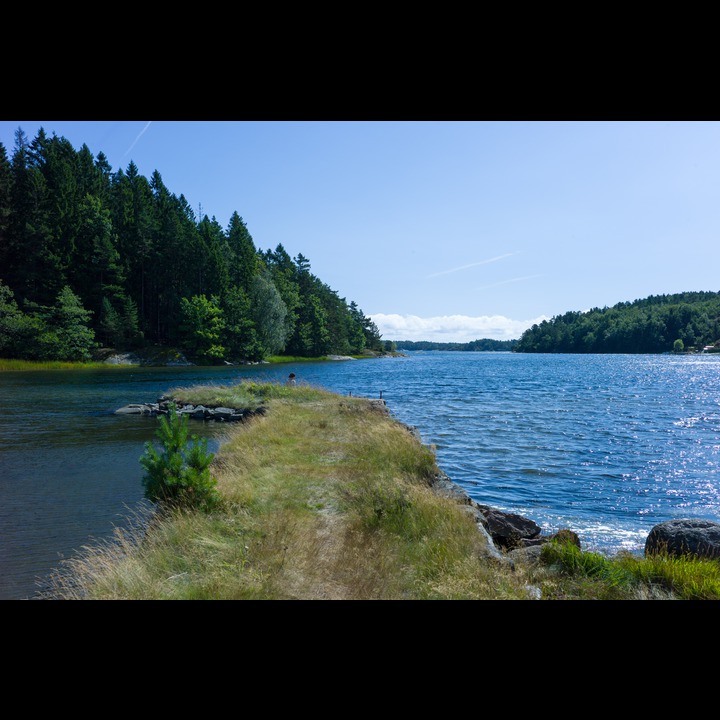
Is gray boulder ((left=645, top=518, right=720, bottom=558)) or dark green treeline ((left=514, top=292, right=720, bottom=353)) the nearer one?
gray boulder ((left=645, top=518, right=720, bottom=558))

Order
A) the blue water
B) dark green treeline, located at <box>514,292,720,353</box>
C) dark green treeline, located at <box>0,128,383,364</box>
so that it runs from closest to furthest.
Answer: the blue water < dark green treeline, located at <box>0,128,383,364</box> < dark green treeline, located at <box>514,292,720,353</box>

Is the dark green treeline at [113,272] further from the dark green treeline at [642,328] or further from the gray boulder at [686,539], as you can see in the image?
the dark green treeline at [642,328]

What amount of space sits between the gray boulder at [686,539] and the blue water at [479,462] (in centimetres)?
109

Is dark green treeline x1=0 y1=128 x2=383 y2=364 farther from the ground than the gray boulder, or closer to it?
farther from the ground

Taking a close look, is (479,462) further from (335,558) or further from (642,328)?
(642,328)

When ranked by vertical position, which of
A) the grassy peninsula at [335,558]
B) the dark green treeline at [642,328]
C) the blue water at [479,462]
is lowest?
the blue water at [479,462]

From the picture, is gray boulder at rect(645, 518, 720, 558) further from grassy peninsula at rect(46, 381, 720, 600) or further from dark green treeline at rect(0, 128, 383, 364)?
dark green treeline at rect(0, 128, 383, 364)

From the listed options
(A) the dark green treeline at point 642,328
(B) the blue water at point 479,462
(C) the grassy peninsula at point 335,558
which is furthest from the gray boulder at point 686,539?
(A) the dark green treeline at point 642,328

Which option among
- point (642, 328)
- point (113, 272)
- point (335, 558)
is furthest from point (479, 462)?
point (642, 328)

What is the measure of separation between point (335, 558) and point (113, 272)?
6845cm

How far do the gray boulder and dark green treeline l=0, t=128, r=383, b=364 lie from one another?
194ft

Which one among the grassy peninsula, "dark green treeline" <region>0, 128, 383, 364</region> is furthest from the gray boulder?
"dark green treeline" <region>0, 128, 383, 364</region>

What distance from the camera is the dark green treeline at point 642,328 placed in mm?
→ 132625

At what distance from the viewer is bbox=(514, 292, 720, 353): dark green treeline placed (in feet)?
435
